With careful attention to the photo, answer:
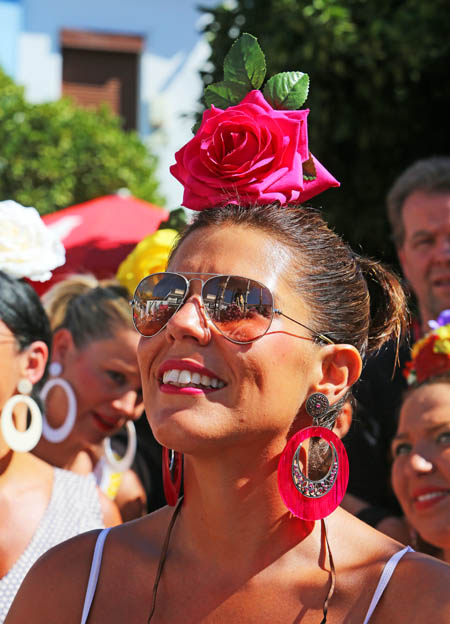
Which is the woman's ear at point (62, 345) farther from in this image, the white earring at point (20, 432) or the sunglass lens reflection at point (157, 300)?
the sunglass lens reflection at point (157, 300)

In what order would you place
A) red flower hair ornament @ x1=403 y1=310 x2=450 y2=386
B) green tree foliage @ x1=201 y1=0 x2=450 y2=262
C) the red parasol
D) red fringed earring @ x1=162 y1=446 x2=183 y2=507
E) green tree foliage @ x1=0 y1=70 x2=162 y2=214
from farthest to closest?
green tree foliage @ x1=0 y1=70 x2=162 y2=214 < green tree foliage @ x1=201 y1=0 x2=450 y2=262 < the red parasol < red flower hair ornament @ x1=403 y1=310 x2=450 y2=386 < red fringed earring @ x1=162 y1=446 x2=183 y2=507

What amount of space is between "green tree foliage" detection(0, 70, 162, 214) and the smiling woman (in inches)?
307

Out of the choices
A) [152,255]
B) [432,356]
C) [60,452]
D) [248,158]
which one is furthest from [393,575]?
[60,452]

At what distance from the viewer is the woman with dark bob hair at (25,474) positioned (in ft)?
8.11

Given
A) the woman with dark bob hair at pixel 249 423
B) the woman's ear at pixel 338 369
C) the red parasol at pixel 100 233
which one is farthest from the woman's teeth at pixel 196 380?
the red parasol at pixel 100 233

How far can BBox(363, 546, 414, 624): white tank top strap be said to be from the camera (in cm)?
169

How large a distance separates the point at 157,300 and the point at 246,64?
2.14 ft

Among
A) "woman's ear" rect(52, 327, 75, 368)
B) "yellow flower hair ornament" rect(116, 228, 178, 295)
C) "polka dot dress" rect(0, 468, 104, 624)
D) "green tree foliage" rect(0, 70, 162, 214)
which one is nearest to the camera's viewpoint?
"polka dot dress" rect(0, 468, 104, 624)

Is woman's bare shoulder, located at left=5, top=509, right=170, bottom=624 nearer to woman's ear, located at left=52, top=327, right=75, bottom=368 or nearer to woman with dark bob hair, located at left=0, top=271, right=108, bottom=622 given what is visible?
woman with dark bob hair, located at left=0, top=271, right=108, bottom=622

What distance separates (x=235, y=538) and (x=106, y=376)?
6.08ft

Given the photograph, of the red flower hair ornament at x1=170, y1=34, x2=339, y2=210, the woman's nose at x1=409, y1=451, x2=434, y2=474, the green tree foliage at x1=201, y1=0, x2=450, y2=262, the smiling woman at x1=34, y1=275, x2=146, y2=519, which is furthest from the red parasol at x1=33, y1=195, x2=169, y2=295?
the red flower hair ornament at x1=170, y1=34, x2=339, y2=210

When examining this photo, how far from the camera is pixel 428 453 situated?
2.77m

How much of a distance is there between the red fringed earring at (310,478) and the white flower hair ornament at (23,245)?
4.31 feet

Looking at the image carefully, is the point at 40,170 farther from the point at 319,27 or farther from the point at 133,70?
the point at 319,27
